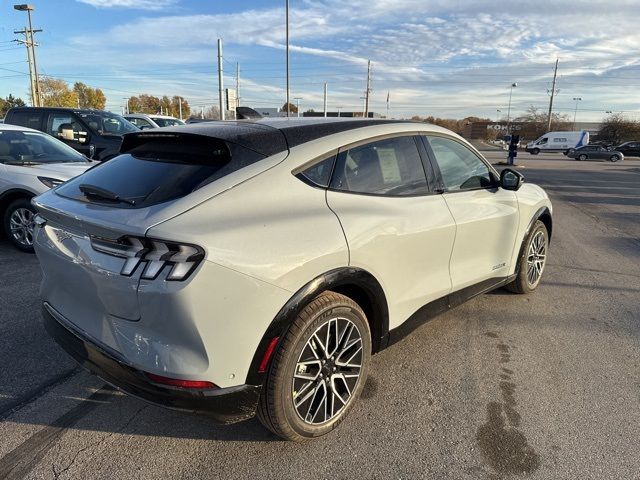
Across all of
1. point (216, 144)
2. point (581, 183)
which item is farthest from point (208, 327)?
point (581, 183)

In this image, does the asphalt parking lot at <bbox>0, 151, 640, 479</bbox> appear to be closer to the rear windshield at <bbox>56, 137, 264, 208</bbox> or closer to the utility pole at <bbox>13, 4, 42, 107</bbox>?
the rear windshield at <bbox>56, 137, 264, 208</bbox>

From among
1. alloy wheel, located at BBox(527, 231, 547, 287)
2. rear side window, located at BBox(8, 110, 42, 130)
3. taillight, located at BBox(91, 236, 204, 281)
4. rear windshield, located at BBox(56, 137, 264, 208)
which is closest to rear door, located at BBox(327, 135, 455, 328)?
rear windshield, located at BBox(56, 137, 264, 208)

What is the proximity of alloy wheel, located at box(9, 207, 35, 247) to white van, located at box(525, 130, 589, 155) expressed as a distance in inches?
→ 2108

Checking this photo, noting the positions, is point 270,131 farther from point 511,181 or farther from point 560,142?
point 560,142

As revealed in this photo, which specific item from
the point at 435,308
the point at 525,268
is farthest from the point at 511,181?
the point at 435,308

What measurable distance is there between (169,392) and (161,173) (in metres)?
1.10

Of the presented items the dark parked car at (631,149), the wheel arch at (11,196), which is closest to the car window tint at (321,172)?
the wheel arch at (11,196)

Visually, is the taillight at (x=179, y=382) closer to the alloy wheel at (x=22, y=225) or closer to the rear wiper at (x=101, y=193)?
the rear wiper at (x=101, y=193)

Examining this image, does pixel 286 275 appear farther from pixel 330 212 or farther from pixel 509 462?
pixel 509 462

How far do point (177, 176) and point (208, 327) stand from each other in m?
0.81

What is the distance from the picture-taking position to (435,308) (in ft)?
10.7

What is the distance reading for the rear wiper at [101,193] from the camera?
225 cm

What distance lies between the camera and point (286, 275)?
2.16 metres

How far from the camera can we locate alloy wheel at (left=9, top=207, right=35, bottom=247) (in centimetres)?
591
